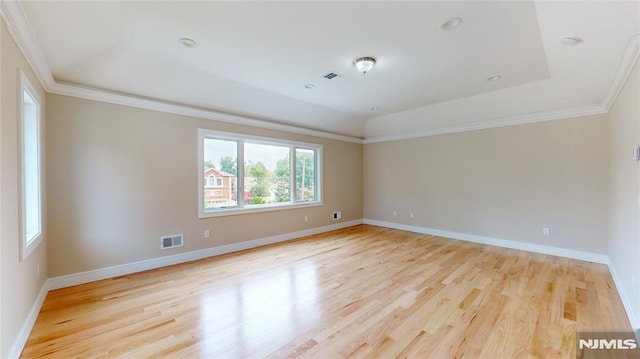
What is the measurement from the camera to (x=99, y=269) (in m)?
3.43

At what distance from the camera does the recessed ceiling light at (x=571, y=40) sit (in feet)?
7.91

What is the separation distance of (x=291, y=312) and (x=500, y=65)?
12.4 ft

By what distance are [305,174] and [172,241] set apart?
307 cm

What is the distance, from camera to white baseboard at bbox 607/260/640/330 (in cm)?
229

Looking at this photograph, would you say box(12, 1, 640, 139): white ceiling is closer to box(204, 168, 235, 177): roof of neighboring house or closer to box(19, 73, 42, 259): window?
box(19, 73, 42, 259): window

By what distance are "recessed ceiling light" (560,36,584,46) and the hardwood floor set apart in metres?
2.59

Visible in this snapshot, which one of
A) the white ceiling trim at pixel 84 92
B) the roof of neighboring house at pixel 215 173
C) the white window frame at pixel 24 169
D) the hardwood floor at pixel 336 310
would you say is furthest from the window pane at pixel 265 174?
the white window frame at pixel 24 169

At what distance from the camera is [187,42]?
2.73 metres

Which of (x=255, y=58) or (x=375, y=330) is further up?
(x=255, y=58)

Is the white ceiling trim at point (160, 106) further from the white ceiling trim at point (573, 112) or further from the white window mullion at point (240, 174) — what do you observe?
the white ceiling trim at point (573, 112)

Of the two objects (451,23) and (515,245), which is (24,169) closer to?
(451,23)

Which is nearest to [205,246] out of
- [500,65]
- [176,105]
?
[176,105]

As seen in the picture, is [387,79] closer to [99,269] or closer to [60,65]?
[60,65]

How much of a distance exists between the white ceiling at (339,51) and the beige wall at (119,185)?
0.39 metres
